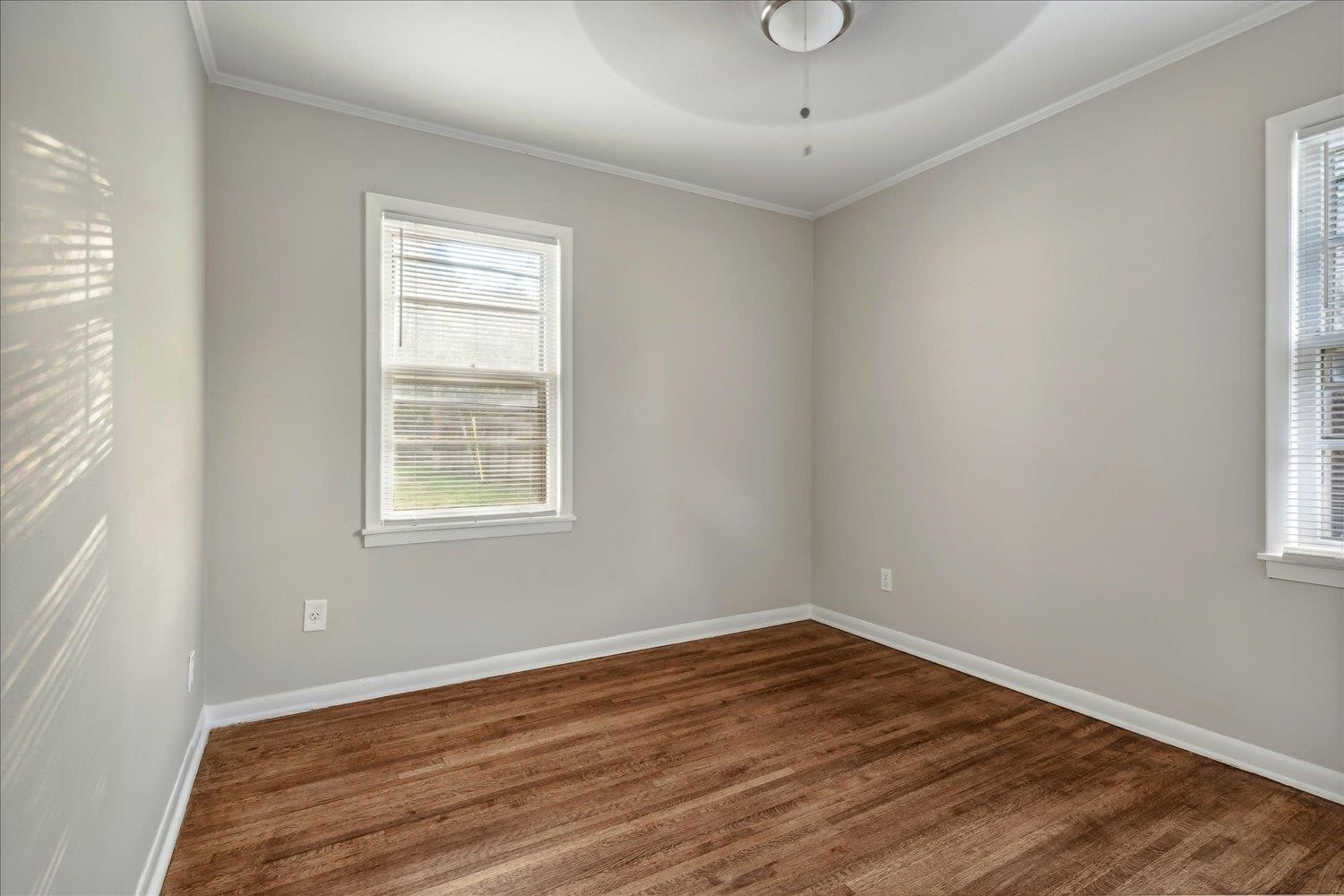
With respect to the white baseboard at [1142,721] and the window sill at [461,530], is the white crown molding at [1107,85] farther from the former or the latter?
the window sill at [461,530]

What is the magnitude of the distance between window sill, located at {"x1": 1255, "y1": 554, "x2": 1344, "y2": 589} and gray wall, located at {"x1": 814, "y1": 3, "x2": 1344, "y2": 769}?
5 cm

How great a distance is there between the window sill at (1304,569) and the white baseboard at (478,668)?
2.50 m

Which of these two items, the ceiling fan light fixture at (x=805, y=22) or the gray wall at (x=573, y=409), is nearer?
the ceiling fan light fixture at (x=805, y=22)

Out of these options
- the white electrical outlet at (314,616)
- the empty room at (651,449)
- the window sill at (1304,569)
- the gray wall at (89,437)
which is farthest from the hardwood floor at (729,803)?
the window sill at (1304,569)

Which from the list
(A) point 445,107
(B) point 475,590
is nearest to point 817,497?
(B) point 475,590

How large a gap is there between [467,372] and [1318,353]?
3367 mm

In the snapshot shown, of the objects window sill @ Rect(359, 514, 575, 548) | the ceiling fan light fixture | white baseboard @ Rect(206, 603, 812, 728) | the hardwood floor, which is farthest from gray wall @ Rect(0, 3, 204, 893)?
the ceiling fan light fixture

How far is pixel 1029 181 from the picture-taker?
3117 mm

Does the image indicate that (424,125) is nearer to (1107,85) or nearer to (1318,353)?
(1107,85)

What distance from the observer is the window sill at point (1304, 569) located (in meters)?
2.18

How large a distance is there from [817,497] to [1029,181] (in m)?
2.16

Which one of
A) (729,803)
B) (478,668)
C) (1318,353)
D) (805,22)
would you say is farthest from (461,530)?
(1318,353)

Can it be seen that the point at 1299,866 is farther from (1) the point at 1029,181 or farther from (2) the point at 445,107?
(2) the point at 445,107

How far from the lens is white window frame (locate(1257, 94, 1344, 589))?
2305mm
